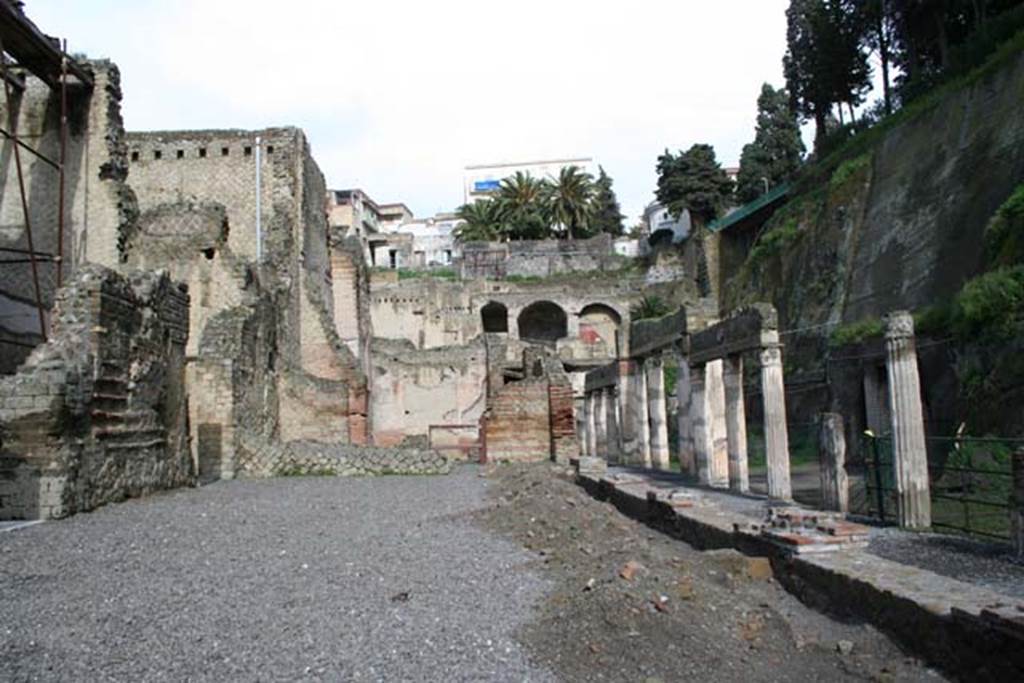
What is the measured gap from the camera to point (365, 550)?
27.5 feet

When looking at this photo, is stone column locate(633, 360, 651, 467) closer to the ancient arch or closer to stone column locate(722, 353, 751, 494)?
stone column locate(722, 353, 751, 494)

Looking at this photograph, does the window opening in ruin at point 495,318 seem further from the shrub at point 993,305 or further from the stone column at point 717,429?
the shrub at point 993,305

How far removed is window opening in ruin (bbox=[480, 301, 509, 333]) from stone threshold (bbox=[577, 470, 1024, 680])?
44023 mm

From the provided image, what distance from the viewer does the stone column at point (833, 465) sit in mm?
10750

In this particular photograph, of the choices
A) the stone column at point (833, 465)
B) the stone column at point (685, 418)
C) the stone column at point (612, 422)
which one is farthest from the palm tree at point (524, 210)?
the stone column at point (833, 465)

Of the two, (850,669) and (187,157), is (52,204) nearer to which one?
(187,157)

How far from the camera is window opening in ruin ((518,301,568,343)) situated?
53.6 metres

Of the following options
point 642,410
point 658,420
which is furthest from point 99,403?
point 642,410

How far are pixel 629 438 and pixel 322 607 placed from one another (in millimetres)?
18355

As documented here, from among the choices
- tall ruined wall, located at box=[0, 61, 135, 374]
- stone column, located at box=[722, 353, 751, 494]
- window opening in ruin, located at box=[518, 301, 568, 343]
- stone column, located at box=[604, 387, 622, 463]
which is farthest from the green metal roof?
tall ruined wall, located at box=[0, 61, 135, 374]

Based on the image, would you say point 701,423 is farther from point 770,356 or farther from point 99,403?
point 99,403

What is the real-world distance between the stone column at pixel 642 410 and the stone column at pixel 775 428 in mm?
7742

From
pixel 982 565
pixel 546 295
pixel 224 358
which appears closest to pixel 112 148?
pixel 224 358

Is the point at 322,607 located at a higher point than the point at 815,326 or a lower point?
lower
